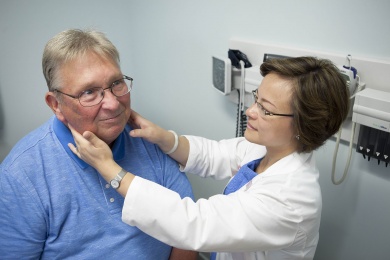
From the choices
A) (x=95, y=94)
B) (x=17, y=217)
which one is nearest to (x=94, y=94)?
(x=95, y=94)

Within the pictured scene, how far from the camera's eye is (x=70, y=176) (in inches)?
36.4

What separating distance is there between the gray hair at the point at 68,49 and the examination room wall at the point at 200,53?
0.67 metres

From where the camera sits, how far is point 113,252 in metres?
0.98

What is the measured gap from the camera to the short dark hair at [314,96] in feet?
2.77

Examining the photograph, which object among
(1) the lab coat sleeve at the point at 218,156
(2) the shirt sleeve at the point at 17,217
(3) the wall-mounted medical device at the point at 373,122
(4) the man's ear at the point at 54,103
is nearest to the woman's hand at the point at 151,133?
(1) the lab coat sleeve at the point at 218,156

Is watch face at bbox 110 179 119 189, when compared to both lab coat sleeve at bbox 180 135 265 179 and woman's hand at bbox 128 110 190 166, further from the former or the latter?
lab coat sleeve at bbox 180 135 265 179

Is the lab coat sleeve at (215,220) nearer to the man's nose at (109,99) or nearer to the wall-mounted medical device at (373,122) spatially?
the man's nose at (109,99)

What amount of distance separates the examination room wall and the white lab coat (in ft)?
1.12

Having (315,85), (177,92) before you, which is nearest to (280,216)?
(315,85)

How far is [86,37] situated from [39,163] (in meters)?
0.39

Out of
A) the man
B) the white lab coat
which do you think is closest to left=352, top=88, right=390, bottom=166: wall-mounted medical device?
the white lab coat

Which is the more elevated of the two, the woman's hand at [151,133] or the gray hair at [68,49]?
the gray hair at [68,49]

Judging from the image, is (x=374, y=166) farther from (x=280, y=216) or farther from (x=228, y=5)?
(x=228, y=5)

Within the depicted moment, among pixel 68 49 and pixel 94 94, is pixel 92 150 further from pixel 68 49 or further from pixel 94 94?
pixel 68 49
